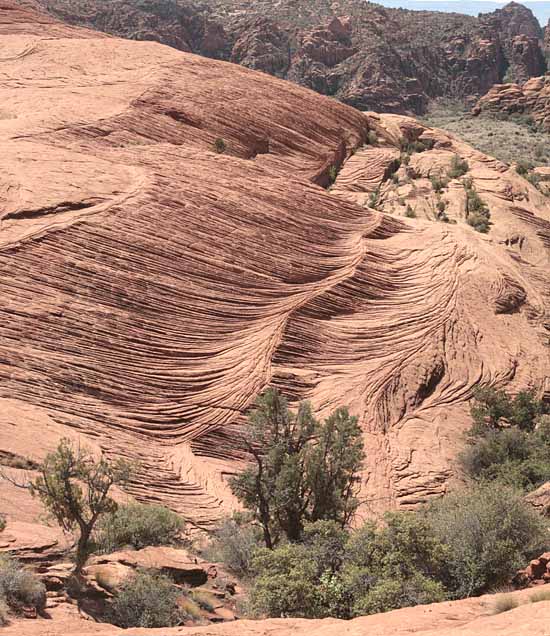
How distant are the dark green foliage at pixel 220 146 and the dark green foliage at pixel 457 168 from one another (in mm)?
12000

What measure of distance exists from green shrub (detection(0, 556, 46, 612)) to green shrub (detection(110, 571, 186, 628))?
103 centimetres

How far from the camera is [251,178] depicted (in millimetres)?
25672

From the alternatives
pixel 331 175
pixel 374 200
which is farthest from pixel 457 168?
pixel 331 175

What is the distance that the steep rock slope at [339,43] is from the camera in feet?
304

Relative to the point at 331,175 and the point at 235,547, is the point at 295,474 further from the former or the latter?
the point at 331,175

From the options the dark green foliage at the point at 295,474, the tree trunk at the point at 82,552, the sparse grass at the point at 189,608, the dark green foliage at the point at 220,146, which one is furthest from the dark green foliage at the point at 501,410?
the dark green foliage at the point at 220,146

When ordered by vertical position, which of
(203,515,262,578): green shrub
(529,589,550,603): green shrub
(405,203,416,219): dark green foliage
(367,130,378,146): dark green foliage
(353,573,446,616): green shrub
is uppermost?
(367,130,378,146): dark green foliage

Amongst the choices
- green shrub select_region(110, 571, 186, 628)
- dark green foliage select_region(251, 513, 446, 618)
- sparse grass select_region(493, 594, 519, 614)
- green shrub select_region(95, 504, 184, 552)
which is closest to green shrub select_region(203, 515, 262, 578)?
green shrub select_region(95, 504, 184, 552)

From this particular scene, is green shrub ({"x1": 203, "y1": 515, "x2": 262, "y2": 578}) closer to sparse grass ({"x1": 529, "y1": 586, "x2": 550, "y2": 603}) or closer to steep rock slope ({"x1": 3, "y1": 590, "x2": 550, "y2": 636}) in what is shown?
steep rock slope ({"x1": 3, "y1": 590, "x2": 550, "y2": 636})

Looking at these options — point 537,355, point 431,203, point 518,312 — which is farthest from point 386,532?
point 431,203

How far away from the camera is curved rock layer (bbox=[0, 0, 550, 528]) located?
17516 millimetres

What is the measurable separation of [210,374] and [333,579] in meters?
8.99

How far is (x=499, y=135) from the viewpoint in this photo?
225 ft

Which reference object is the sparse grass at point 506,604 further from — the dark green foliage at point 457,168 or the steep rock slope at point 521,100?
the steep rock slope at point 521,100
